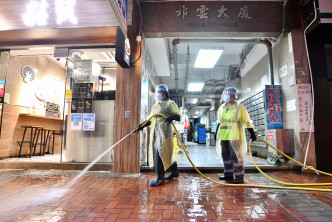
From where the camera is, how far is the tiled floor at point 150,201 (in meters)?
2.00

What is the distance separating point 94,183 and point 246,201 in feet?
8.00

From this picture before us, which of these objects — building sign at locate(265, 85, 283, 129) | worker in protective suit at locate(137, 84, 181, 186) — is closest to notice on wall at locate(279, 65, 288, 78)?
building sign at locate(265, 85, 283, 129)

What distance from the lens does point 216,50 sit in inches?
247

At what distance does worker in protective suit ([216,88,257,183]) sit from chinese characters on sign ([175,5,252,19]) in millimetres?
2247

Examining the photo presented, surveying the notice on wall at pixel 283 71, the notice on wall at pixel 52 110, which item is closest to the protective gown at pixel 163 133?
the notice on wall at pixel 283 71

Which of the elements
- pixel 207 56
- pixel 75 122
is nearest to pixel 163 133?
pixel 75 122

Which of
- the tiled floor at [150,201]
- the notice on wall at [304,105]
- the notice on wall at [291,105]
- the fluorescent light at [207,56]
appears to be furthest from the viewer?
the fluorescent light at [207,56]

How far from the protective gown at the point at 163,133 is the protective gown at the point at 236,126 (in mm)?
919

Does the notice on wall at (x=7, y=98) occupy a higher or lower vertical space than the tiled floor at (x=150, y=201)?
higher

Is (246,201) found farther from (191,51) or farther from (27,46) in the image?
(191,51)

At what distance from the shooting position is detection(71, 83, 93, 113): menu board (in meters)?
4.65

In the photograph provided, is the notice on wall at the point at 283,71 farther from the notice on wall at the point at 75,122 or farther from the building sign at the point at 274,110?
the notice on wall at the point at 75,122

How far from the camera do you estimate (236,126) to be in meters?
3.44

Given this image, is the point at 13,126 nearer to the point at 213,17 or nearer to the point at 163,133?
the point at 163,133
